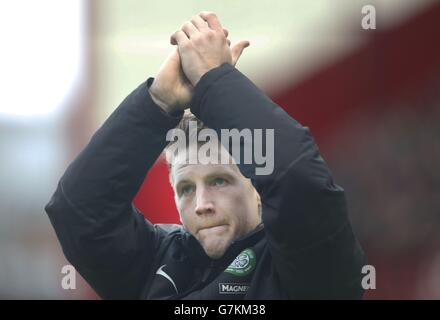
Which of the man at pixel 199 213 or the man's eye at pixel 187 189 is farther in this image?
the man's eye at pixel 187 189

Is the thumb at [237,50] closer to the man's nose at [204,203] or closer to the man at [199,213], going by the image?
the man at [199,213]

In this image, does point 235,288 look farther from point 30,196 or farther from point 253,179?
point 30,196

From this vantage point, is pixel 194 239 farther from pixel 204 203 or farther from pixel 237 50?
pixel 237 50

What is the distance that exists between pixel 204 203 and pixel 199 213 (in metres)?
0.01

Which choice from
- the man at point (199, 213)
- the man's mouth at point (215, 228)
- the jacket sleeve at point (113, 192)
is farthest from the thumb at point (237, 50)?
the man's mouth at point (215, 228)

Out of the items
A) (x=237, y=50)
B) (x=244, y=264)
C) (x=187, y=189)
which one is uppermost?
(x=237, y=50)

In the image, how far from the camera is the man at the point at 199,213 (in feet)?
2.83

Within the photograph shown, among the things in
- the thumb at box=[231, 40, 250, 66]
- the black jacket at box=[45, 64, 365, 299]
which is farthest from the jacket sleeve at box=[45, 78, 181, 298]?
the thumb at box=[231, 40, 250, 66]

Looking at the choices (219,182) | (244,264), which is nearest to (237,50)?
(219,182)

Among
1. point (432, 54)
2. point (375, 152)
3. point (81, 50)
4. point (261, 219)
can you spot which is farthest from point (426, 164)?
point (81, 50)

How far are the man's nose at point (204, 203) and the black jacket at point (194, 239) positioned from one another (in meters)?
0.04

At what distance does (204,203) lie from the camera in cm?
94

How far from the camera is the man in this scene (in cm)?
86

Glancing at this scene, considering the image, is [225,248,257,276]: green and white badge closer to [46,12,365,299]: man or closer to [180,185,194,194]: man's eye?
[46,12,365,299]: man
